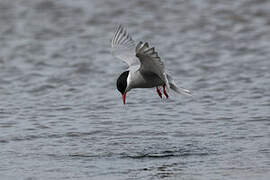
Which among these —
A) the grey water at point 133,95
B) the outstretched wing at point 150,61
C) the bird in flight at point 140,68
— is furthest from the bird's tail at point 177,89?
the grey water at point 133,95

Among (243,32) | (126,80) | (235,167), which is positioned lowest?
(235,167)

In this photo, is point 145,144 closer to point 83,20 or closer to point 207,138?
point 207,138

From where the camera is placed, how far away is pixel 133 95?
9.21 meters

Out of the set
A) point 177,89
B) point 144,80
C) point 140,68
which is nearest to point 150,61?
point 140,68

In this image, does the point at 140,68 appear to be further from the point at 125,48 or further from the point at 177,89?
the point at 125,48

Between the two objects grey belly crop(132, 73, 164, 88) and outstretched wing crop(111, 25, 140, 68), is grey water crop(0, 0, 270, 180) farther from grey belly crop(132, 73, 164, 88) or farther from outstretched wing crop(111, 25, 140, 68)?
outstretched wing crop(111, 25, 140, 68)

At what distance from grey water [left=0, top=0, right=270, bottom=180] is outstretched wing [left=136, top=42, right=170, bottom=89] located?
662 mm

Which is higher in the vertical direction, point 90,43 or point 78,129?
point 90,43

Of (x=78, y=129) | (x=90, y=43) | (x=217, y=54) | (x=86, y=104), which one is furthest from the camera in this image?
(x=90, y=43)

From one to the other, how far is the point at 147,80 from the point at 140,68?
0.77 feet

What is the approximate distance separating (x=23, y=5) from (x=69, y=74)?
4090 millimetres

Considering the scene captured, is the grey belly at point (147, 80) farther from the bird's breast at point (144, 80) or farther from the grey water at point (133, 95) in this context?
the grey water at point (133, 95)

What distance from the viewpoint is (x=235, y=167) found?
5855 mm

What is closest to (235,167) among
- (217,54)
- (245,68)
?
(245,68)
